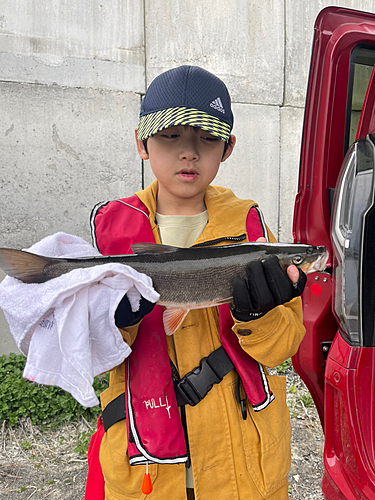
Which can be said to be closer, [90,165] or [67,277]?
[67,277]

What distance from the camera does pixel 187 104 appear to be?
175 cm

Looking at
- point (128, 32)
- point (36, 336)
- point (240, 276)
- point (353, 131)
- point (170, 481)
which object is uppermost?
point (128, 32)

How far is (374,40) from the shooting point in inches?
92.6

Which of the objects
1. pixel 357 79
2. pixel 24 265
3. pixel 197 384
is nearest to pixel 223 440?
pixel 197 384

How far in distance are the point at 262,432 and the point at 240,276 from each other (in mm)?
667

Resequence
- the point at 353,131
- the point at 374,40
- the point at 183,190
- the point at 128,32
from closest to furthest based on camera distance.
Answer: the point at 183,190, the point at 374,40, the point at 353,131, the point at 128,32

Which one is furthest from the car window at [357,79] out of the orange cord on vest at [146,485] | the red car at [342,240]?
the orange cord on vest at [146,485]

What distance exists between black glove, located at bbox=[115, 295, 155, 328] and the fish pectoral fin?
11 centimetres

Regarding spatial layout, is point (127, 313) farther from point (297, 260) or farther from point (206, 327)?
point (297, 260)

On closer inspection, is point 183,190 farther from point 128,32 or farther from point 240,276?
point 128,32

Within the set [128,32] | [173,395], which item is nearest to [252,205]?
[173,395]

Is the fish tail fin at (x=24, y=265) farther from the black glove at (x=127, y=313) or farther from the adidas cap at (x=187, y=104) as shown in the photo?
the adidas cap at (x=187, y=104)

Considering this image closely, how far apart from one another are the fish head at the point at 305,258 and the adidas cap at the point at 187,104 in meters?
0.58

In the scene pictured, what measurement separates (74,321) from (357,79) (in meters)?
2.46
